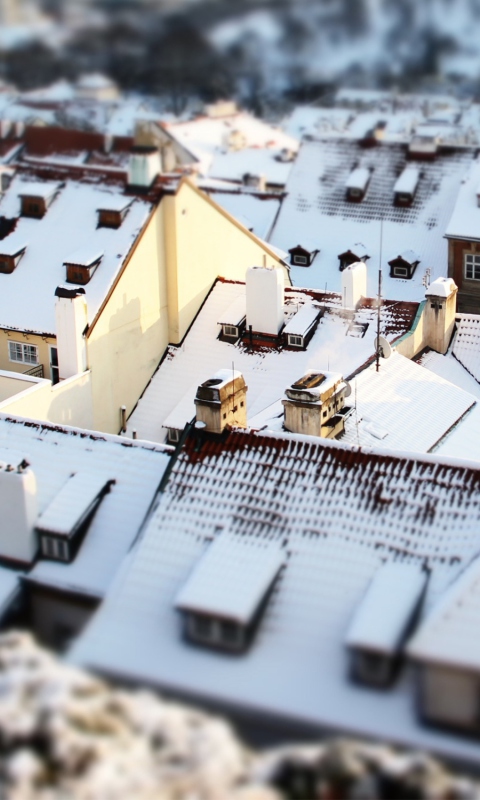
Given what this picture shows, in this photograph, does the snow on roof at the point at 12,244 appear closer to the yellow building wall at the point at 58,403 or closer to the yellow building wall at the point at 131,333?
the yellow building wall at the point at 131,333

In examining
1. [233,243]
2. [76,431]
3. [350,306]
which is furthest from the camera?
[233,243]

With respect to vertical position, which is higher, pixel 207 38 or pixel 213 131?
pixel 207 38

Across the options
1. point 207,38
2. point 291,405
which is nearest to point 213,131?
point 207,38

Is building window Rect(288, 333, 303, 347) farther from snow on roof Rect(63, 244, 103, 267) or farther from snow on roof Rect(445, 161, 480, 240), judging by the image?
snow on roof Rect(445, 161, 480, 240)

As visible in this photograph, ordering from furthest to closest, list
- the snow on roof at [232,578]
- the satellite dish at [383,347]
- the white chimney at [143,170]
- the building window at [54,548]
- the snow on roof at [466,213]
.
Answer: the snow on roof at [466,213] → the white chimney at [143,170] → the satellite dish at [383,347] → the building window at [54,548] → the snow on roof at [232,578]

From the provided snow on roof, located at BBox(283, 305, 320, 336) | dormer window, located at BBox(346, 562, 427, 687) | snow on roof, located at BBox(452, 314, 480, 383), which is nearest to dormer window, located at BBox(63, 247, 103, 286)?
snow on roof, located at BBox(283, 305, 320, 336)

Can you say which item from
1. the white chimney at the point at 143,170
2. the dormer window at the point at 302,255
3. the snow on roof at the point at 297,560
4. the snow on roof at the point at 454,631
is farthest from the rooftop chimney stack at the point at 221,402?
the dormer window at the point at 302,255

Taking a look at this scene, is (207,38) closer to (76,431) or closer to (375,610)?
(76,431)
